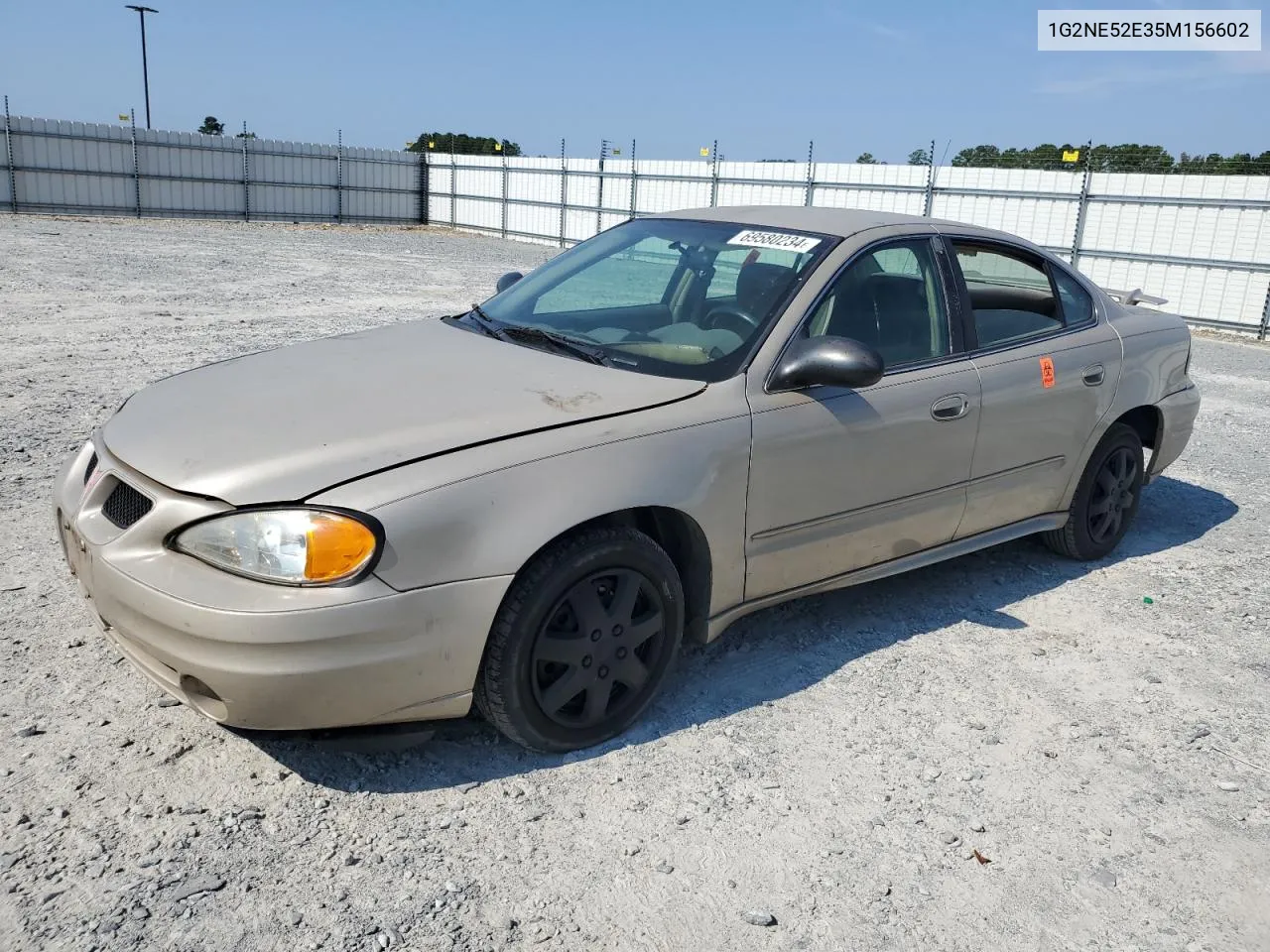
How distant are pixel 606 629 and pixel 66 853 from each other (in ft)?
4.80

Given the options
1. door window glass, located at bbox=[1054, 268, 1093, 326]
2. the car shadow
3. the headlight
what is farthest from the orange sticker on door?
the headlight

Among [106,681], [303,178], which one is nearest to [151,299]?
[106,681]

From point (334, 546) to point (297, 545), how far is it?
9 centimetres

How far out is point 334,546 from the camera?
2502 mm

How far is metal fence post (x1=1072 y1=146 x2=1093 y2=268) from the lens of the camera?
1680cm

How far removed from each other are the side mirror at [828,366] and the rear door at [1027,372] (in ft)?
3.00

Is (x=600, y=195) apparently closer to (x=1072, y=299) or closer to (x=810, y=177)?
(x=810, y=177)

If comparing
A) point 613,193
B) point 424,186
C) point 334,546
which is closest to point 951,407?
point 334,546

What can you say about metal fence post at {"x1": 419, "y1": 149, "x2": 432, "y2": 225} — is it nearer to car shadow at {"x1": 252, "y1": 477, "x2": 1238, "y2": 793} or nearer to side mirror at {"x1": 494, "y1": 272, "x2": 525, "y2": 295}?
side mirror at {"x1": 494, "y1": 272, "x2": 525, "y2": 295}

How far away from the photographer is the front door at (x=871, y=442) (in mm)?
3355

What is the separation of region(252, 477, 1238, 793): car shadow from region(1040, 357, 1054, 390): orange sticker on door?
95cm

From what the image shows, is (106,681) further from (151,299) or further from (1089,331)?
(151,299)

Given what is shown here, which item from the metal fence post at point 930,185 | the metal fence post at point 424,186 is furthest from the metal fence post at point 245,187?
the metal fence post at point 930,185

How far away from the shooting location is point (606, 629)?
9.84ft
